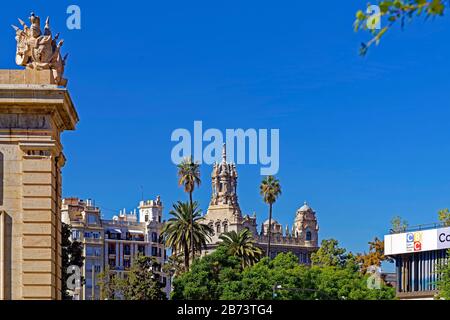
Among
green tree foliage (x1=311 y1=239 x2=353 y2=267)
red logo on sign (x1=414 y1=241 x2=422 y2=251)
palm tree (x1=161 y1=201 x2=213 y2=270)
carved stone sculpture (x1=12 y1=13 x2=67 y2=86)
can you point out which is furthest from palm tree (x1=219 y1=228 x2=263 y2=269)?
carved stone sculpture (x1=12 y1=13 x2=67 y2=86)

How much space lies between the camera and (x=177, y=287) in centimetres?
11931

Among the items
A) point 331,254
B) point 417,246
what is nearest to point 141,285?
point 417,246

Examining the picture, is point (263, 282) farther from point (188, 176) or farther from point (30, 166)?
point (30, 166)

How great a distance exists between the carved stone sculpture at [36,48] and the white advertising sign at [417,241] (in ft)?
274

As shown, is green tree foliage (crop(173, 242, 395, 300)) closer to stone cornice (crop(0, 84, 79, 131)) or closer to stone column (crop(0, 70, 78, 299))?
stone column (crop(0, 70, 78, 299))

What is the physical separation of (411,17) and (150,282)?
115 meters

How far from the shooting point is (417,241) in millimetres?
127062

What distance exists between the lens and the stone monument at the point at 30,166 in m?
41.8

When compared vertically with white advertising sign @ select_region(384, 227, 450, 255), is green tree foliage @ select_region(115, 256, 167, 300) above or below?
below

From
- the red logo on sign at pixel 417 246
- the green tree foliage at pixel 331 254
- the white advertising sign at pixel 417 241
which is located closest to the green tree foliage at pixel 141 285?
the white advertising sign at pixel 417 241

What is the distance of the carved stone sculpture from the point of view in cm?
4316

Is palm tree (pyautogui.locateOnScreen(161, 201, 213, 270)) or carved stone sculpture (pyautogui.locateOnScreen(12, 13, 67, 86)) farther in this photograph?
palm tree (pyautogui.locateOnScreen(161, 201, 213, 270))
